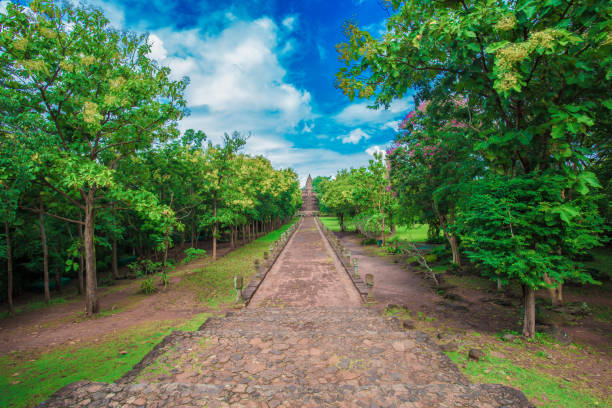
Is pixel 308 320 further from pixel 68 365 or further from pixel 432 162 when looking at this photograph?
pixel 432 162

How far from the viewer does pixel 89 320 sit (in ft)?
30.0

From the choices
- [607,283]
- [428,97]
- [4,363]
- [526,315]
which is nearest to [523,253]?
[526,315]

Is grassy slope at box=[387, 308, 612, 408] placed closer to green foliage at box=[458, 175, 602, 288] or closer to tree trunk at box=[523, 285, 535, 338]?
tree trunk at box=[523, 285, 535, 338]

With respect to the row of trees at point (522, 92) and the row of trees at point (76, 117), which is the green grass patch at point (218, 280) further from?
the row of trees at point (522, 92)

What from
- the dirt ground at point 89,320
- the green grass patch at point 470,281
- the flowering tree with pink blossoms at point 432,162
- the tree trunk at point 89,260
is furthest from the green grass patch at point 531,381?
the tree trunk at point 89,260

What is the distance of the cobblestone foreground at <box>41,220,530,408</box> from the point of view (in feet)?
11.7

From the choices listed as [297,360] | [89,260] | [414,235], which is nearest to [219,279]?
[89,260]

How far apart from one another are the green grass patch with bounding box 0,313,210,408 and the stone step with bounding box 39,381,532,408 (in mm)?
1143

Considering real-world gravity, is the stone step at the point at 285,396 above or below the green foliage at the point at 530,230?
below

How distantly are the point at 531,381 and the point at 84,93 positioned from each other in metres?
13.4

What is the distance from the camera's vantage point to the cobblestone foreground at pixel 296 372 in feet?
11.7

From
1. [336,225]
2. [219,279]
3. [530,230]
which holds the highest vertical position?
[530,230]

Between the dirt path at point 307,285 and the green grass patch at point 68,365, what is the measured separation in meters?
3.60

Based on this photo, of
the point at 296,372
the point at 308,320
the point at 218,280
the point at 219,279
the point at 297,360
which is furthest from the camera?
the point at 219,279
